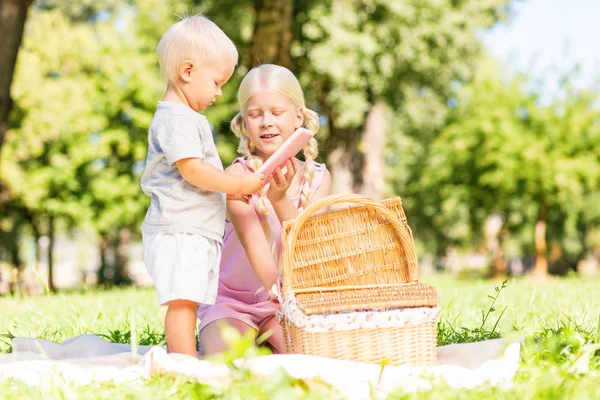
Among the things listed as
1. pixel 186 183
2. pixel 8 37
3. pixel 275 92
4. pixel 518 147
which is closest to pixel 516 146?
pixel 518 147

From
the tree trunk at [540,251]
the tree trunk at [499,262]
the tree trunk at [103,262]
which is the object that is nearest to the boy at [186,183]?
the tree trunk at [540,251]

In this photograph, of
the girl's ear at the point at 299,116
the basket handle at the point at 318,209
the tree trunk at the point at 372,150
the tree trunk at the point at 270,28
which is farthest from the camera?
the tree trunk at the point at 372,150

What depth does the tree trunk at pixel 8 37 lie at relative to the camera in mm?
8398

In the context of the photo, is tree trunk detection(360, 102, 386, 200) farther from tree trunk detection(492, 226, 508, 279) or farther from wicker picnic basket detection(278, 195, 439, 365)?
wicker picnic basket detection(278, 195, 439, 365)

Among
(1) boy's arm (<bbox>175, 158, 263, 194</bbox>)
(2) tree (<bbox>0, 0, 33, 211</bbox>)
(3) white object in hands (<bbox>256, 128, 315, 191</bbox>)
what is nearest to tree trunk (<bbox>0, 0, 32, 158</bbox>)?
(2) tree (<bbox>0, 0, 33, 211</bbox>)

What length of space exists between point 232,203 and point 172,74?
0.68 meters

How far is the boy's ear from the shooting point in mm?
3256

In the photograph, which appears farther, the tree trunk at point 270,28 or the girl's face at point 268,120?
the tree trunk at point 270,28

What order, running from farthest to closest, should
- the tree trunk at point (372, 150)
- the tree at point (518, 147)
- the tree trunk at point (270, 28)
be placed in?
the tree at point (518, 147) → the tree trunk at point (372, 150) → the tree trunk at point (270, 28)

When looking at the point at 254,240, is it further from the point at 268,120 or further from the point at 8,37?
the point at 8,37

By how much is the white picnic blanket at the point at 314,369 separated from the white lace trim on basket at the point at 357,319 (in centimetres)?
16

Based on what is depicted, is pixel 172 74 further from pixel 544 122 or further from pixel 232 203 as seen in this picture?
pixel 544 122

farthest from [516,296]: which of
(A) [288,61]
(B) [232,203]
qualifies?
(A) [288,61]

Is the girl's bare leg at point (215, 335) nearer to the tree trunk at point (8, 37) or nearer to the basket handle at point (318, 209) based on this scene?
the basket handle at point (318, 209)
